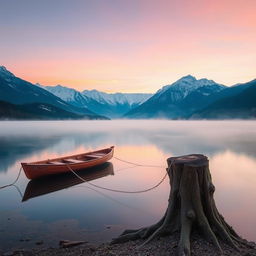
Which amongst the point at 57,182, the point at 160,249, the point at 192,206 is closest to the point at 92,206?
the point at 57,182

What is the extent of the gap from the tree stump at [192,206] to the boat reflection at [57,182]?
10525 mm

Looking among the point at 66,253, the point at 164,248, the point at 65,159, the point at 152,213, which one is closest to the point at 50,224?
the point at 66,253

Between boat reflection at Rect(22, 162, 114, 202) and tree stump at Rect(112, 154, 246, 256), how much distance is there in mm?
10525

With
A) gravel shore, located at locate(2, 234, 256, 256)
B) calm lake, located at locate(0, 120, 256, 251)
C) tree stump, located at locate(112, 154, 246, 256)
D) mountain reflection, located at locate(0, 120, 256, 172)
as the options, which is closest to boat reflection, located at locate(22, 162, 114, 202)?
calm lake, located at locate(0, 120, 256, 251)

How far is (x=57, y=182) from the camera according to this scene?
63.6ft

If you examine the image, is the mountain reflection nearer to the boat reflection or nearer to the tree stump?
the boat reflection

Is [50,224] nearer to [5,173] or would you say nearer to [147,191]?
[147,191]

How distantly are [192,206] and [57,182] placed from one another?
46.0 ft

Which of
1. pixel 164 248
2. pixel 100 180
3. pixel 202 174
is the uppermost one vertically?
pixel 202 174

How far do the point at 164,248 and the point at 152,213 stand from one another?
6.09 meters

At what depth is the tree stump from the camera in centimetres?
695

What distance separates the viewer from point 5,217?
1205 cm

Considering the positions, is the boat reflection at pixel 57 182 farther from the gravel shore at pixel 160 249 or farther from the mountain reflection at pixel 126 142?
the gravel shore at pixel 160 249

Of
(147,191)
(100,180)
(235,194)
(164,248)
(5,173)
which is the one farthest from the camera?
(5,173)
